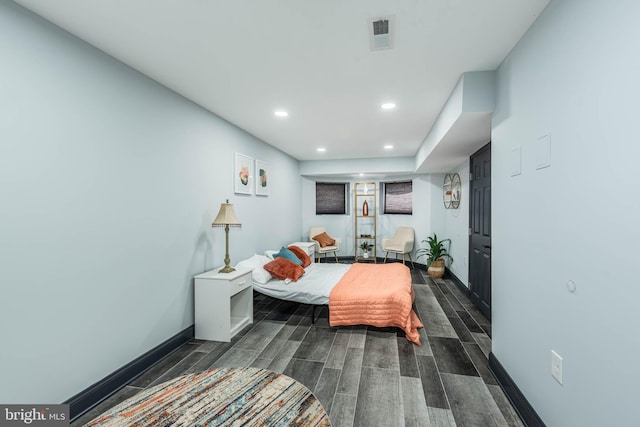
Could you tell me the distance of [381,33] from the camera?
1838mm

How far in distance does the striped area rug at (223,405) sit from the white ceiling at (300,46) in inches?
81.1

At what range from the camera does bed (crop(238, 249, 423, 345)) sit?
3.14 m

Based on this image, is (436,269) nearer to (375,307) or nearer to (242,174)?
(375,307)

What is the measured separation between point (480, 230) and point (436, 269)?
6.51 feet

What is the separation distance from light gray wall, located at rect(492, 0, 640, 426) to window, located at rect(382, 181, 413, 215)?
519cm

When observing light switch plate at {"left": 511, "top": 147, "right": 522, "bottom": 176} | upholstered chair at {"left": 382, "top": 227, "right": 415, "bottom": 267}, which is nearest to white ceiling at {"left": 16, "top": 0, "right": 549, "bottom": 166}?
light switch plate at {"left": 511, "top": 147, "right": 522, "bottom": 176}

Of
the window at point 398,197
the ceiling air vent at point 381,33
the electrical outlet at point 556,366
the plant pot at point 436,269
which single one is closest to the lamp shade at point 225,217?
the ceiling air vent at point 381,33

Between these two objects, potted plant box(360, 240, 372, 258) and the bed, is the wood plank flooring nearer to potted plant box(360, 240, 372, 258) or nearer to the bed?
the bed

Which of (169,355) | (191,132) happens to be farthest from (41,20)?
(169,355)

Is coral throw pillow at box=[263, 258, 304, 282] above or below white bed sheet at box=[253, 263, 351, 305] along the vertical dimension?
above

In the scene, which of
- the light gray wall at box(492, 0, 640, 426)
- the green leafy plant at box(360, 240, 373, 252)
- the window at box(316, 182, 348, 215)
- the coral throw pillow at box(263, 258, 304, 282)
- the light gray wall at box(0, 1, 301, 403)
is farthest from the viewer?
the window at box(316, 182, 348, 215)

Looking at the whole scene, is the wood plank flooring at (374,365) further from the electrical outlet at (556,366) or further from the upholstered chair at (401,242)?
the upholstered chair at (401,242)

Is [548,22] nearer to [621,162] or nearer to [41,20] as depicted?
[621,162]

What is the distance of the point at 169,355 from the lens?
2.68 metres
